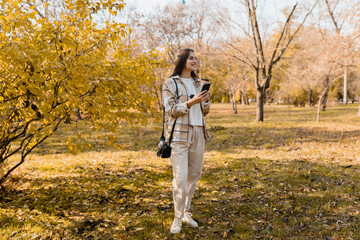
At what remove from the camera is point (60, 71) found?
274cm

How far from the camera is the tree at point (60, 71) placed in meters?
2.91

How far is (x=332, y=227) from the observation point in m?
3.39

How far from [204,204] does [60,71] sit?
123 inches

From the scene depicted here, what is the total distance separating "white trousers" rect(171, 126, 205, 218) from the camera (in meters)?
3.05

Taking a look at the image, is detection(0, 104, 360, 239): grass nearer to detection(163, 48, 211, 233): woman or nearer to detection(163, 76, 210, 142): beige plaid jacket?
detection(163, 48, 211, 233): woman

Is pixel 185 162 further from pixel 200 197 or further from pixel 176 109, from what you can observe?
pixel 200 197

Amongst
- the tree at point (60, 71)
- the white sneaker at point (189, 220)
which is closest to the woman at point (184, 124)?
the white sneaker at point (189, 220)

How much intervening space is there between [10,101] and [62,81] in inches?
32.8

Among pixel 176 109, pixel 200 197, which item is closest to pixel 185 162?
pixel 176 109

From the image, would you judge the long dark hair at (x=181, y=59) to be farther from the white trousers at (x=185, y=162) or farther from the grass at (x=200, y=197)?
the grass at (x=200, y=197)

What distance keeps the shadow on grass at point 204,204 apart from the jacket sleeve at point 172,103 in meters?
1.70

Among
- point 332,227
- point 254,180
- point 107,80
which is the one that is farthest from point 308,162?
point 107,80

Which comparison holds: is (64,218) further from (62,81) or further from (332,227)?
(332,227)

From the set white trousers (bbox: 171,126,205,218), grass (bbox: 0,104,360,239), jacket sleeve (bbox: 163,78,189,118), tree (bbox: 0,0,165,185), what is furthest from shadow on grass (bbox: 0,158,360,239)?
jacket sleeve (bbox: 163,78,189,118)
